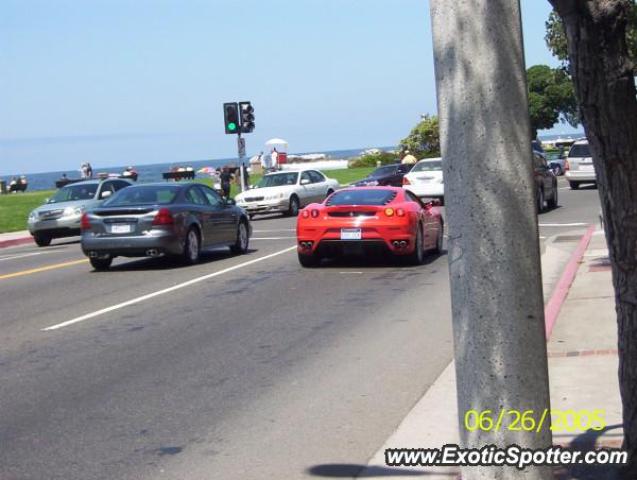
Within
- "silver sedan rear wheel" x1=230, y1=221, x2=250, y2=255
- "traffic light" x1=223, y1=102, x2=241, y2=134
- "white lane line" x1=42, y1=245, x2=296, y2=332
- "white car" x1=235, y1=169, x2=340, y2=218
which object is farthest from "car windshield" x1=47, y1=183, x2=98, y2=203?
"white lane line" x1=42, y1=245, x2=296, y2=332

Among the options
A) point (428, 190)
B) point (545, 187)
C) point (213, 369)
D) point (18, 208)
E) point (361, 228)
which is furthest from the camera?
point (18, 208)

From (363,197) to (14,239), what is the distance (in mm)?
14752

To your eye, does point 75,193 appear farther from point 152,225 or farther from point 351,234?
point 351,234

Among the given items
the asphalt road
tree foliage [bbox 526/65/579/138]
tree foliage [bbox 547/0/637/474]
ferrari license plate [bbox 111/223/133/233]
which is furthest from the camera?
tree foliage [bbox 526/65/579/138]

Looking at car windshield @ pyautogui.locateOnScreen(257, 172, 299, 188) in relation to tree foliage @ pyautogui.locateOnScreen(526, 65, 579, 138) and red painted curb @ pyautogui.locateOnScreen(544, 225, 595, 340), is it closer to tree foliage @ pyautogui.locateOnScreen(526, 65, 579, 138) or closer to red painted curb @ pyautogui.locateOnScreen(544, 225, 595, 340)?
red painted curb @ pyautogui.locateOnScreen(544, 225, 595, 340)

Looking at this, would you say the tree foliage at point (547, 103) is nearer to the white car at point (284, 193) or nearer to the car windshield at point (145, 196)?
the white car at point (284, 193)

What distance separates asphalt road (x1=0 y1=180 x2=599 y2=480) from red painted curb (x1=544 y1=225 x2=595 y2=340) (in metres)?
1.06

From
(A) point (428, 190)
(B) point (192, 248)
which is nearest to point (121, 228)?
(B) point (192, 248)

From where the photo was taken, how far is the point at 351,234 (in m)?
17.4

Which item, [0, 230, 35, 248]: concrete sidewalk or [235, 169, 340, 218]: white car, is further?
[235, 169, 340, 218]: white car

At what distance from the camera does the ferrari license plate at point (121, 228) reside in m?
18.3

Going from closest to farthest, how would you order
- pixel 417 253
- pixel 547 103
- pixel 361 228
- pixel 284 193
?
pixel 361 228 → pixel 417 253 → pixel 284 193 → pixel 547 103

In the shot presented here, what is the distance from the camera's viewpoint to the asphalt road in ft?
22.9

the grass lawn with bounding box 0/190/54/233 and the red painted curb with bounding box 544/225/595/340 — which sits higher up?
the red painted curb with bounding box 544/225/595/340
